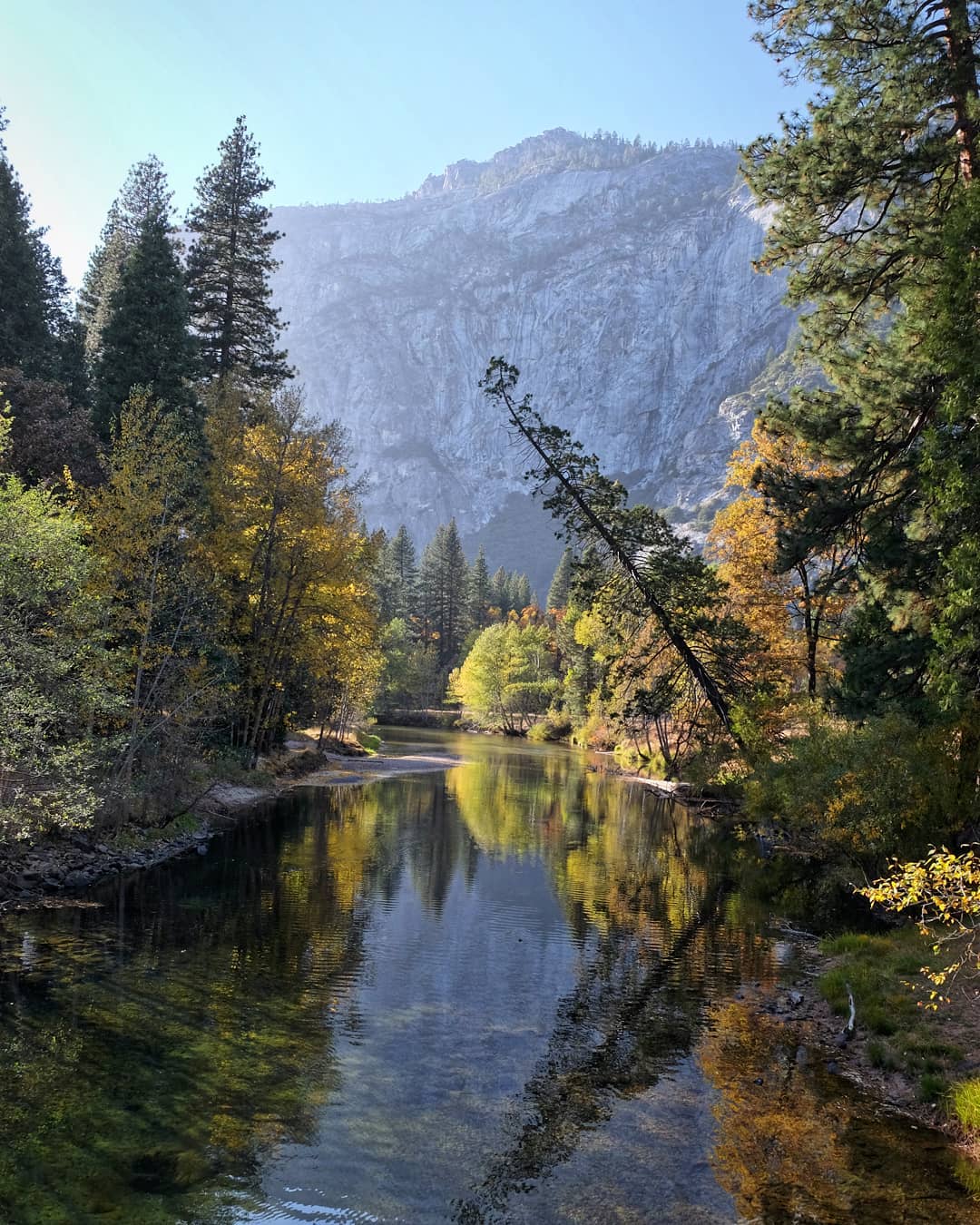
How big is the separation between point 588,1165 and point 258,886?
490 inches

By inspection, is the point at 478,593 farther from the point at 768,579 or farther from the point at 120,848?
the point at 120,848

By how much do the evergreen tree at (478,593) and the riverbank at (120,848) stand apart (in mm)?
80322

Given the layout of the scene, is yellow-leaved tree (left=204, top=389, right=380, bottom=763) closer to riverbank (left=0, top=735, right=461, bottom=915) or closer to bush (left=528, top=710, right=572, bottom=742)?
riverbank (left=0, top=735, right=461, bottom=915)

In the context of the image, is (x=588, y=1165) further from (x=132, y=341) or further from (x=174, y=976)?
(x=132, y=341)

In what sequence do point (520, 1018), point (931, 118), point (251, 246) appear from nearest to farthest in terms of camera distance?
point (520, 1018)
point (931, 118)
point (251, 246)

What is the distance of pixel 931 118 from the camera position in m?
16.0

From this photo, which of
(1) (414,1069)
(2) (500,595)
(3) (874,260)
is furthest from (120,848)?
(2) (500,595)

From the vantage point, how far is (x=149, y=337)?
3478cm

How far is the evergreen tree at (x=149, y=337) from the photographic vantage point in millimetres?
34500

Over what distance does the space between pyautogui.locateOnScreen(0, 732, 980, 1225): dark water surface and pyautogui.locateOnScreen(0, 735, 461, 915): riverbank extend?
2.97ft

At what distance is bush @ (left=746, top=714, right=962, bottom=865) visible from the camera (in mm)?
16469

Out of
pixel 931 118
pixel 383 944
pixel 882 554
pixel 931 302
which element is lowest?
pixel 383 944

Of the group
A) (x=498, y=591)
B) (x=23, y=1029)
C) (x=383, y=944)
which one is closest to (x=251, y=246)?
(x=383, y=944)

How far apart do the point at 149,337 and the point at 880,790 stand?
31838mm
